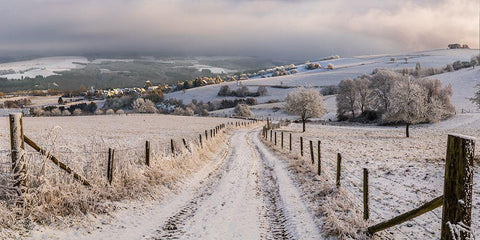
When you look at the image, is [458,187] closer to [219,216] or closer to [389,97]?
[219,216]

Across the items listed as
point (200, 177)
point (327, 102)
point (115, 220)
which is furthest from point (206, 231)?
point (327, 102)

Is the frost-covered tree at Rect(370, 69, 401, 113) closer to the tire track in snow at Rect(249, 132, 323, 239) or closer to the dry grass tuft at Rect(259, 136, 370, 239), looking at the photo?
the tire track in snow at Rect(249, 132, 323, 239)

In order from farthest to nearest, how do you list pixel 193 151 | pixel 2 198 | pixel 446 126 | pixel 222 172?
pixel 446 126, pixel 193 151, pixel 222 172, pixel 2 198

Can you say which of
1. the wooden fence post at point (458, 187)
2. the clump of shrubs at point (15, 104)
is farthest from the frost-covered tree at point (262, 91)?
the wooden fence post at point (458, 187)

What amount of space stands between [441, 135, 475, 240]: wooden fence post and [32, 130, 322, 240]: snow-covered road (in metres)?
3.50

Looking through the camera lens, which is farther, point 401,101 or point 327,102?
point 327,102

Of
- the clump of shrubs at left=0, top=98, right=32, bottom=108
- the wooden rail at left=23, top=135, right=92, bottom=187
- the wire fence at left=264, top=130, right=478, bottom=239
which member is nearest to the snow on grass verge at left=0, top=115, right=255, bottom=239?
the wooden rail at left=23, top=135, right=92, bottom=187

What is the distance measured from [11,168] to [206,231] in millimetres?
5426

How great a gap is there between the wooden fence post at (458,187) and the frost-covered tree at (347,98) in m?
86.5

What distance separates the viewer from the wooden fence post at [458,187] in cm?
475

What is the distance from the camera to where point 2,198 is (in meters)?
7.98

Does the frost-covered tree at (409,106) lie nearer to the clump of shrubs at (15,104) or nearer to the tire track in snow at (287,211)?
the tire track in snow at (287,211)

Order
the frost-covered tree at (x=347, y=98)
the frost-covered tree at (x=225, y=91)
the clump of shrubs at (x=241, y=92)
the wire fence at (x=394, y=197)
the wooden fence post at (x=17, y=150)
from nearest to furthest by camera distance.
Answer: the wooden fence post at (x=17, y=150) < the wire fence at (x=394, y=197) < the frost-covered tree at (x=347, y=98) < the clump of shrubs at (x=241, y=92) < the frost-covered tree at (x=225, y=91)

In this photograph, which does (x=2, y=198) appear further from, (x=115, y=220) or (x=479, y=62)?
(x=479, y=62)
